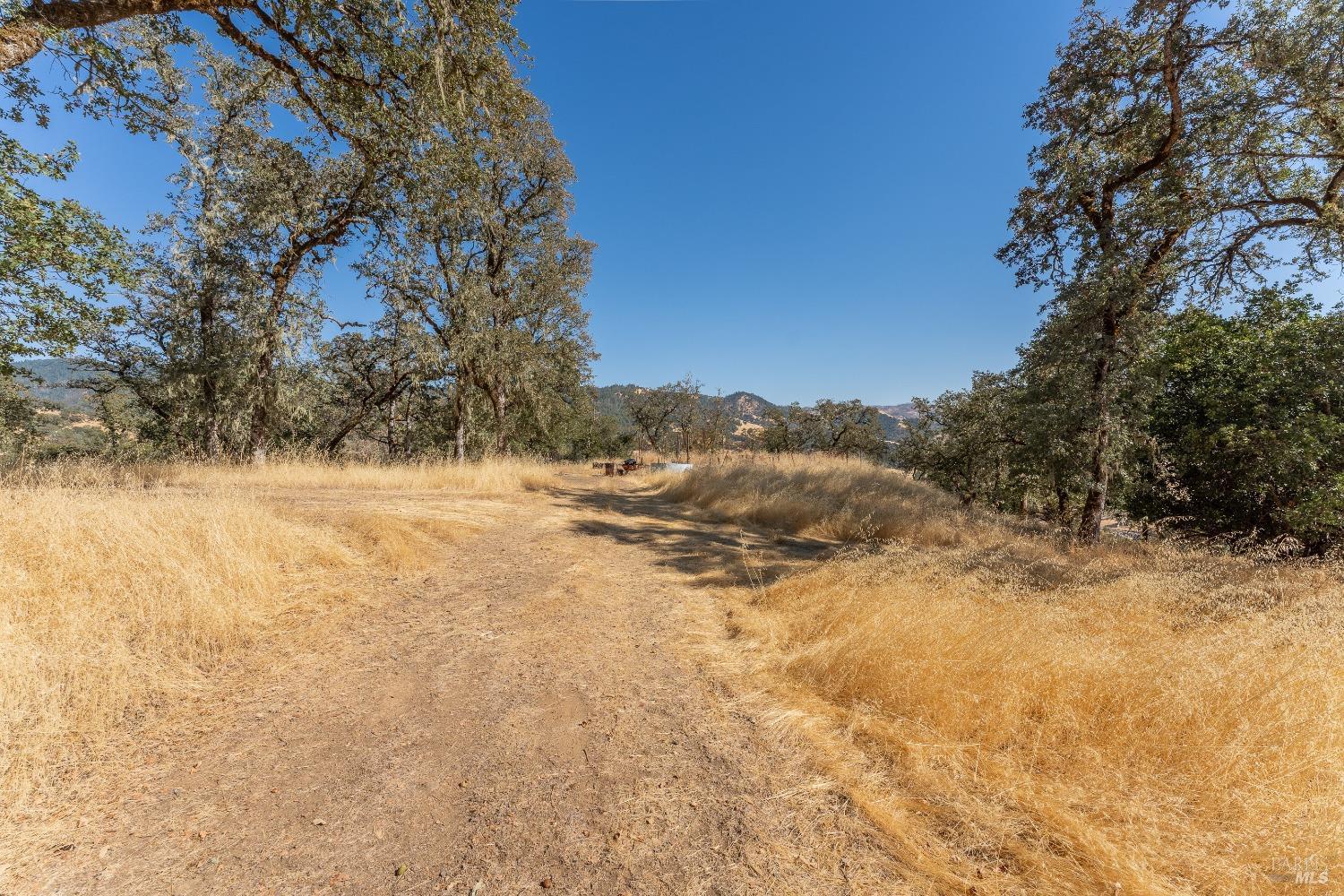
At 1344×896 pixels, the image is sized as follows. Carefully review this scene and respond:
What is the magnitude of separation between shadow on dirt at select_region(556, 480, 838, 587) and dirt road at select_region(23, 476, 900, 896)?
6.33ft

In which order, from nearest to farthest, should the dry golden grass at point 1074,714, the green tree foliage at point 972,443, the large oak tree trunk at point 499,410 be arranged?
the dry golden grass at point 1074,714 → the green tree foliage at point 972,443 → the large oak tree trunk at point 499,410

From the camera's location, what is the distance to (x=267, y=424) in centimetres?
1162

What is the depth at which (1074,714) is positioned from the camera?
251cm

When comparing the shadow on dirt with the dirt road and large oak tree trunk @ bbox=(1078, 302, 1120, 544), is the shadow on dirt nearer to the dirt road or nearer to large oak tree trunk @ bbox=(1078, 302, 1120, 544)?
the dirt road

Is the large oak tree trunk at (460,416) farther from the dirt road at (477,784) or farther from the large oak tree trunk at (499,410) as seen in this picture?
the dirt road at (477,784)

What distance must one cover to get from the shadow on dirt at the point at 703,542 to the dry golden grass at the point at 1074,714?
3.53 ft

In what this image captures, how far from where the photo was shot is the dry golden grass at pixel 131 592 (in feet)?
7.32

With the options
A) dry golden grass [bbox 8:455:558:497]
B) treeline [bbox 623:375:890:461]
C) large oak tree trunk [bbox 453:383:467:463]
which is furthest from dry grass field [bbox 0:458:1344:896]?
treeline [bbox 623:375:890:461]

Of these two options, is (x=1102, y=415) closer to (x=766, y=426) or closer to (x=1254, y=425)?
(x=1254, y=425)

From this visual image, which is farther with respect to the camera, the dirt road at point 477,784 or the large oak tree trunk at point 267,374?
the large oak tree trunk at point 267,374

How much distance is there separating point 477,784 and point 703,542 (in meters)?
5.64

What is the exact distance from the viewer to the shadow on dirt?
18.9ft

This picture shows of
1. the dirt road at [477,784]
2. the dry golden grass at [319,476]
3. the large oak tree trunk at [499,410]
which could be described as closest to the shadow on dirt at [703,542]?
the dirt road at [477,784]

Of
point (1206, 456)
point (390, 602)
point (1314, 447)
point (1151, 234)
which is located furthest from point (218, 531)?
point (1206, 456)
